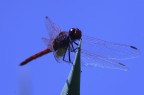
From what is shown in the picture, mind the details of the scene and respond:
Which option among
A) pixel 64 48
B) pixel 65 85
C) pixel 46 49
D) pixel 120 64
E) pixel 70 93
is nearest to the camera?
pixel 70 93

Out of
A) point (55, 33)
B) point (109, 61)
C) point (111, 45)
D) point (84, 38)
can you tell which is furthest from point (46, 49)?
point (109, 61)

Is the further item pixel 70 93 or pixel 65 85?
pixel 65 85

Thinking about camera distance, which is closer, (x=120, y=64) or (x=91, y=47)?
(x=120, y=64)

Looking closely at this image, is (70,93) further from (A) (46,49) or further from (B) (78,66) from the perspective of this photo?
(A) (46,49)

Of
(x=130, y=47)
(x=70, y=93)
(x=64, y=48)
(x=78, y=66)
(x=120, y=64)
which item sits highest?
(x=130, y=47)

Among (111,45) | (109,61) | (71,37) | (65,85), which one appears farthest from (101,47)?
(65,85)

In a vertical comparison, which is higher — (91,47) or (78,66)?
(91,47)

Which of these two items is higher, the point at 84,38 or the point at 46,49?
Answer: the point at 84,38

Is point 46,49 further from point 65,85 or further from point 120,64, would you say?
point 65,85

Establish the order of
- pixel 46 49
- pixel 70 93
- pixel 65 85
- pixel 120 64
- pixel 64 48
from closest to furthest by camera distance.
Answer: pixel 70 93
pixel 65 85
pixel 120 64
pixel 64 48
pixel 46 49
